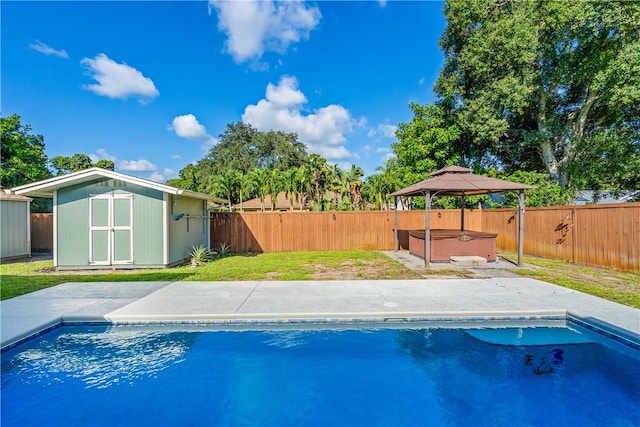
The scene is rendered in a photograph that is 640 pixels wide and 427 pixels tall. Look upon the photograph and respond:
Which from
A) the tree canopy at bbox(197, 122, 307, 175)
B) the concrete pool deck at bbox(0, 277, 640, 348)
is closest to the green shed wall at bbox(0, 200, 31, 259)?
the concrete pool deck at bbox(0, 277, 640, 348)

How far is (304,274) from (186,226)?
506cm

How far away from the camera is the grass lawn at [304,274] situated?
7.00m

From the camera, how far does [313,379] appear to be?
3.70 metres

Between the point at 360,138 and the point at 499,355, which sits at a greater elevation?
the point at 360,138

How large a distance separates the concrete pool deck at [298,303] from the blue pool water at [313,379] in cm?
30

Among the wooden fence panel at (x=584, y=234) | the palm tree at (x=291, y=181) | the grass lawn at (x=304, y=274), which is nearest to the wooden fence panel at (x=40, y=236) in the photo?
the grass lawn at (x=304, y=274)

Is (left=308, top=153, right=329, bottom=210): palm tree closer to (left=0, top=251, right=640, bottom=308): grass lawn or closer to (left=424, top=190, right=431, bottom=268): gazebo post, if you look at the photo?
(left=0, top=251, right=640, bottom=308): grass lawn

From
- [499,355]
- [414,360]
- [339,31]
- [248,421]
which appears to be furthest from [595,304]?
[339,31]

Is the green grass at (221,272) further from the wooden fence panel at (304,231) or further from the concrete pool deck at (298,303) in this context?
the wooden fence panel at (304,231)

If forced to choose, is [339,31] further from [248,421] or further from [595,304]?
[248,421]

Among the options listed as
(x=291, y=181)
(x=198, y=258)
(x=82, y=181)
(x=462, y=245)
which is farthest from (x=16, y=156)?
(x=462, y=245)

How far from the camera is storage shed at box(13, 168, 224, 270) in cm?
938

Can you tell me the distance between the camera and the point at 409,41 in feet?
52.9

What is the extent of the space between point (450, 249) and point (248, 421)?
29.2 ft
